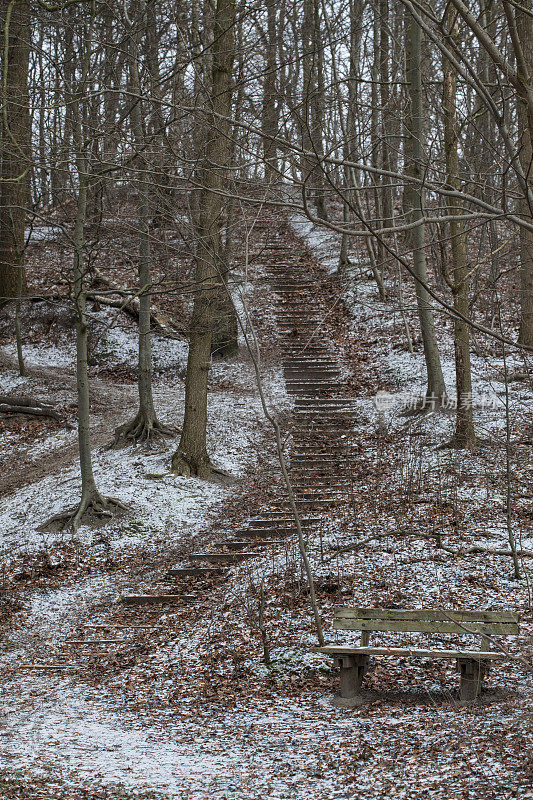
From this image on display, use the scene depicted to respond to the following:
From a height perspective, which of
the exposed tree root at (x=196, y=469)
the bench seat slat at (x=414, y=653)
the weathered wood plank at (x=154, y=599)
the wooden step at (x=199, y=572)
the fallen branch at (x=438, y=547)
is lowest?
the weathered wood plank at (x=154, y=599)

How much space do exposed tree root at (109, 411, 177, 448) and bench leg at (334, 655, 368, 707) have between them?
8.26m

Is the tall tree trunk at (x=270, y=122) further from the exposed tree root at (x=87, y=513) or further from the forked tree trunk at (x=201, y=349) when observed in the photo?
the exposed tree root at (x=87, y=513)

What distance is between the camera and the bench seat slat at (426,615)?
6.16 metres

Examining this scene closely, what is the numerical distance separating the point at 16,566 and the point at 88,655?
2950 millimetres

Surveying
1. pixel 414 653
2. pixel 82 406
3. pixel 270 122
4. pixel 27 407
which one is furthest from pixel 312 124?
pixel 27 407

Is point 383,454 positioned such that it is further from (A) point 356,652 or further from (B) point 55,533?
(A) point 356,652

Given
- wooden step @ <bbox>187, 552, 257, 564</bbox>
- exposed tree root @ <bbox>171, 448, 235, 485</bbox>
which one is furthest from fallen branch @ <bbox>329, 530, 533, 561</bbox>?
exposed tree root @ <bbox>171, 448, 235, 485</bbox>

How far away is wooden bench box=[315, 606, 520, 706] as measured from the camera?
6.12 meters

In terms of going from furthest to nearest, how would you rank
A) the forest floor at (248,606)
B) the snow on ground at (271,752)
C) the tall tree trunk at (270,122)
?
the forest floor at (248,606)
the snow on ground at (271,752)
the tall tree trunk at (270,122)

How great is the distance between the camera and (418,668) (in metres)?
7.09

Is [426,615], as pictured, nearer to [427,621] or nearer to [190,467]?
[427,621]

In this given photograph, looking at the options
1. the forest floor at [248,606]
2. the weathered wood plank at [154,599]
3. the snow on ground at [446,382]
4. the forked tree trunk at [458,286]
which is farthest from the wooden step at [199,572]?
the snow on ground at [446,382]

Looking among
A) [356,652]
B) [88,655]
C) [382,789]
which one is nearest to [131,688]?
[88,655]

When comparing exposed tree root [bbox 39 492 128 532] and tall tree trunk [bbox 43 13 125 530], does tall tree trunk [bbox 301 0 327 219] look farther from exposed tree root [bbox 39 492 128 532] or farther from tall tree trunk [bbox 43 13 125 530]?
exposed tree root [bbox 39 492 128 532]
